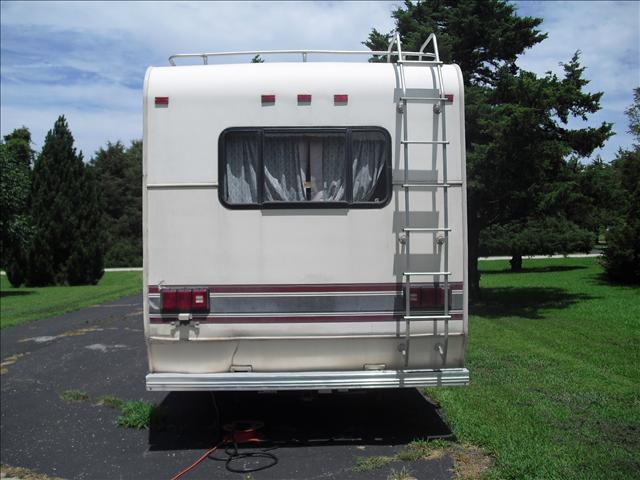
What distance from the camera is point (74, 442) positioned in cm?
609

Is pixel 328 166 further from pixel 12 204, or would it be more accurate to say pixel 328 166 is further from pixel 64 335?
pixel 12 204

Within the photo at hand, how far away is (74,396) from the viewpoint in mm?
7602

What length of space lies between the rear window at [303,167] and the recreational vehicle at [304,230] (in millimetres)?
11

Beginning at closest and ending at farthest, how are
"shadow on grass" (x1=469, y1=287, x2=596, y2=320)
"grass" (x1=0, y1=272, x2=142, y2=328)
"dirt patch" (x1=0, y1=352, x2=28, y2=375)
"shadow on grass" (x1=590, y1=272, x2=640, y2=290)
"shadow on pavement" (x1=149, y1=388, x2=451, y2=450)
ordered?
1. "shadow on pavement" (x1=149, y1=388, x2=451, y2=450)
2. "dirt patch" (x1=0, y1=352, x2=28, y2=375)
3. "shadow on grass" (x1=590, y1=272, x2=640, y2=290)
4. "shadow on grass" (x1=469, y1=287, x2=596, y2=320)
5. "grass" (x1=0, y1=272, x2=142, y2=328)

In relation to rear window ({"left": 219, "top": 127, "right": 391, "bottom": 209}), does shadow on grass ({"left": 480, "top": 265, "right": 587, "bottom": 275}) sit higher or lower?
lower

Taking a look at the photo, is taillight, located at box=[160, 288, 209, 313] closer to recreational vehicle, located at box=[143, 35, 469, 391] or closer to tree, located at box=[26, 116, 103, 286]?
recreational vehicle, located at box=[143, 35, 469, 391]

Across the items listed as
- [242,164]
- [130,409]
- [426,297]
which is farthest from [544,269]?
[242,164]

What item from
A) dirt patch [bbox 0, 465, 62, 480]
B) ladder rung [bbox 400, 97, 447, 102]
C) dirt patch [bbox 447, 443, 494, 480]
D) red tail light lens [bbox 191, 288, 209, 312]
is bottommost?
dirt patch [bbox 0, 465, 62, 480]

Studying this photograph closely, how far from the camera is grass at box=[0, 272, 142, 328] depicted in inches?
639

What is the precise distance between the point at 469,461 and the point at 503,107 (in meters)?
8.62

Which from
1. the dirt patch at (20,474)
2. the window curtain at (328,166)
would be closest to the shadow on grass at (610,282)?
the window curtain at (328,166)

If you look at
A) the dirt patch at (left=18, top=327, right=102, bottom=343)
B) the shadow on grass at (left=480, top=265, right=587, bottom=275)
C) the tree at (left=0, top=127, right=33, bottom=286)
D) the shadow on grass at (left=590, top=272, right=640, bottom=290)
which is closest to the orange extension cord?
the dirt patch at (left=18, top=327, right=102, bottom=343)

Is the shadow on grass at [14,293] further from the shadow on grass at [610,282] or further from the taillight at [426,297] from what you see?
the taillight at [426,297]

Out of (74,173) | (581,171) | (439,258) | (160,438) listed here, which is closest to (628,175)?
(581,171)
